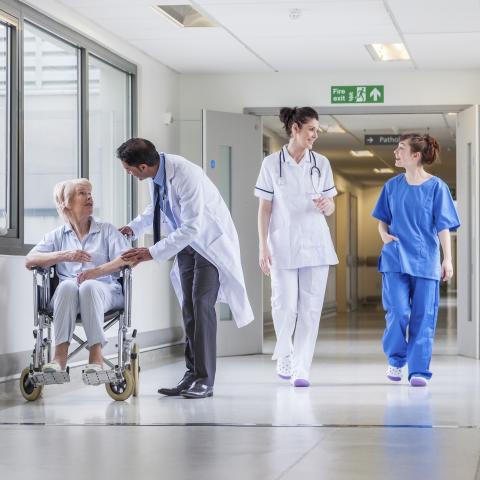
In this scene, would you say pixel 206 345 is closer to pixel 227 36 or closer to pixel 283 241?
pixel 283 241

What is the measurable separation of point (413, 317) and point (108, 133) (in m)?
3.00

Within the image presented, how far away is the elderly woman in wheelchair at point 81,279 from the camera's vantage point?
17.9 ft

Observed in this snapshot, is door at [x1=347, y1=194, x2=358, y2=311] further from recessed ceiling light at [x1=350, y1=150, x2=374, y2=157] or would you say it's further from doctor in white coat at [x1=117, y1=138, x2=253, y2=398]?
doctor in white coat at [x1=117, y1=138, x2=253, y2=398]

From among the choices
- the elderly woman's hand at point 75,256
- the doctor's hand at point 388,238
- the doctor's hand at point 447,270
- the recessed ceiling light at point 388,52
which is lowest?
the doctor's hand at point 447,270

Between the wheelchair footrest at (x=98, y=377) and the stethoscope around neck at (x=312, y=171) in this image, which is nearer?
the wheelchair footrest at (x=98, y=377)

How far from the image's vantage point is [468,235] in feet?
29.7

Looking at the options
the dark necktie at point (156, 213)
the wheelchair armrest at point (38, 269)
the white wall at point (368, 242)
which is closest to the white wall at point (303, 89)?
the dark necktie at point (156, 213)

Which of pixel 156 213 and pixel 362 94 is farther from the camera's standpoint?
pixel 362 94

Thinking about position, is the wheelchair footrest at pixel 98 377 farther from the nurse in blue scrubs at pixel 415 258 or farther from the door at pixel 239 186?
the door at pixel 239 186

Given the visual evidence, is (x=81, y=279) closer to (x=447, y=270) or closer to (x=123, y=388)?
(x=123, y=388)

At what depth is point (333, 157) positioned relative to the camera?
57.1 ft

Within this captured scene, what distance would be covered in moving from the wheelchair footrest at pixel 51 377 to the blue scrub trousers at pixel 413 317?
6.33 feet

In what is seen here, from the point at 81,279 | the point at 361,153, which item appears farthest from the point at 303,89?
the point at 361,153

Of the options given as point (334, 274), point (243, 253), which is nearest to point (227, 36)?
point (243, 253)
